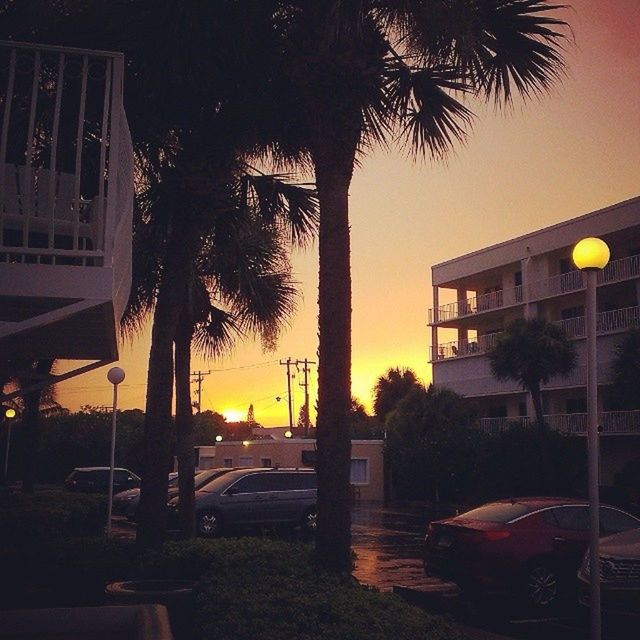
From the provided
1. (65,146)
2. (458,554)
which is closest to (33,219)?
(65,146)

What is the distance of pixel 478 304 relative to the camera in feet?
163

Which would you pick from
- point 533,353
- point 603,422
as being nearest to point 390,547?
point 533,353

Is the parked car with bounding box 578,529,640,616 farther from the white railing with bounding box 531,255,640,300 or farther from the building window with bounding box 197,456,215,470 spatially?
the building window with bounding box 197,456,215,470

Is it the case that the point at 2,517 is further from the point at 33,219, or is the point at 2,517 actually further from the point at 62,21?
the point at 33,219

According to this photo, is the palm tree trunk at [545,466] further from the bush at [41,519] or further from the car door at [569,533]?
the car door at [569,533]

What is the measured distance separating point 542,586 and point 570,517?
45.6 inches

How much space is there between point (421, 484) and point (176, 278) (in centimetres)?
2736

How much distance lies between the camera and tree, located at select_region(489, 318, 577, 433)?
34250 millimetres

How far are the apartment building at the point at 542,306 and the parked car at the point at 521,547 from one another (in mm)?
27302

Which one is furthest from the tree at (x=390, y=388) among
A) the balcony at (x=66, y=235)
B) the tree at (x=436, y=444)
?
the balcony at (x=66, y=235)

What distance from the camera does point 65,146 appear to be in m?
9.40

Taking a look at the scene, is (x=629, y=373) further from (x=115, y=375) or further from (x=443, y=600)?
(x=443, y=600)

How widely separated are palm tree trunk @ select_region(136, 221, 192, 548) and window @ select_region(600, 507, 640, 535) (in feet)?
20.4

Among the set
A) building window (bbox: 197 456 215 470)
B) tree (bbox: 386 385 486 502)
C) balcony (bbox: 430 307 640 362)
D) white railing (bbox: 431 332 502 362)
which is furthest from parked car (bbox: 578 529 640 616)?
building window (bbox: 197 456 215 470)
